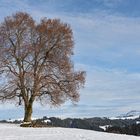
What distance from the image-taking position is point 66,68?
50375mm

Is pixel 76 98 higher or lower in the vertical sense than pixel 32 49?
lower

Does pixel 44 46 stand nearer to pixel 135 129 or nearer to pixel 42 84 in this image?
pixel 42 84

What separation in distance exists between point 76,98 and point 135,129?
87.2m

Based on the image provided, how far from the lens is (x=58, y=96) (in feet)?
164

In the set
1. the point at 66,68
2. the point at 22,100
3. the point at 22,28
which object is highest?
the point at 22,28

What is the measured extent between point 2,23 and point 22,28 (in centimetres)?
231

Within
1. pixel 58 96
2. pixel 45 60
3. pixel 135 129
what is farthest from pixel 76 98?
pixel 135 129

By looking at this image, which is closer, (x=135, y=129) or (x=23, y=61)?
(x=23, y=61)

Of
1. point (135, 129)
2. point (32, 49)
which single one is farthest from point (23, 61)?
point (135, 129)

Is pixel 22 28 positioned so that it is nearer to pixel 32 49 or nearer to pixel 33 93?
pixel 32 49

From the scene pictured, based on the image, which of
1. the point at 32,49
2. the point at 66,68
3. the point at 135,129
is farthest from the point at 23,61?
the point at 135,129

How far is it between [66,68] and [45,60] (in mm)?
2640

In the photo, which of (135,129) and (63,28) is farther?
(135,129)

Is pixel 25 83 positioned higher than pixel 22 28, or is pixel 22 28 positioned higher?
pixel 22 28
